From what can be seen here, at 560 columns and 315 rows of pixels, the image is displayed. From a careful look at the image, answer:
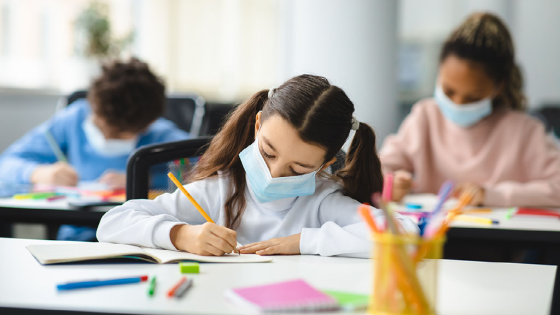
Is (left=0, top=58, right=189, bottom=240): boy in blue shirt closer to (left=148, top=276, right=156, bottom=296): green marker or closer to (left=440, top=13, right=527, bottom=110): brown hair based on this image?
(left=440, top=13, right=527, bottom=110): brown hair

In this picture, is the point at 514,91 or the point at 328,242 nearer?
the point at 328,242

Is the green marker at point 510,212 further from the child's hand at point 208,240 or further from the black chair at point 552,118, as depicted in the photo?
the black chair at point 552,118

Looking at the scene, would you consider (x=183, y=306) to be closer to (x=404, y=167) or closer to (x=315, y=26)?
(x=404, y=167)

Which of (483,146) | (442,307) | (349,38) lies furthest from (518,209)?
(349,38)

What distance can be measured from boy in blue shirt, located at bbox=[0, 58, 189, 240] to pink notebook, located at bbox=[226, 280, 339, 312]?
1.37m

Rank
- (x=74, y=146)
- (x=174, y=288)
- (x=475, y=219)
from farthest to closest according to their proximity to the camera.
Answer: (x=74, y=146) → (x=475, y=219) → (x=174, y=288)

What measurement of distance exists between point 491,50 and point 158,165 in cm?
128

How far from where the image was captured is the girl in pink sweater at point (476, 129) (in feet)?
6.68

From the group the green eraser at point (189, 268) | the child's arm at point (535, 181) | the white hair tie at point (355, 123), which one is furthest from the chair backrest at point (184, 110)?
the green eraser at point (189, 268)

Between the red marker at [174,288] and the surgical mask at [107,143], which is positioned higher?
the red marker at [174,288]

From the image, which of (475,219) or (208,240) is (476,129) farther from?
(208,240)

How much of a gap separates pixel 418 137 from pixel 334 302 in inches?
64.2

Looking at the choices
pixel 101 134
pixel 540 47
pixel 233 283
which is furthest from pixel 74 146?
pixel 540 47

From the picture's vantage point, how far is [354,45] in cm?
283
